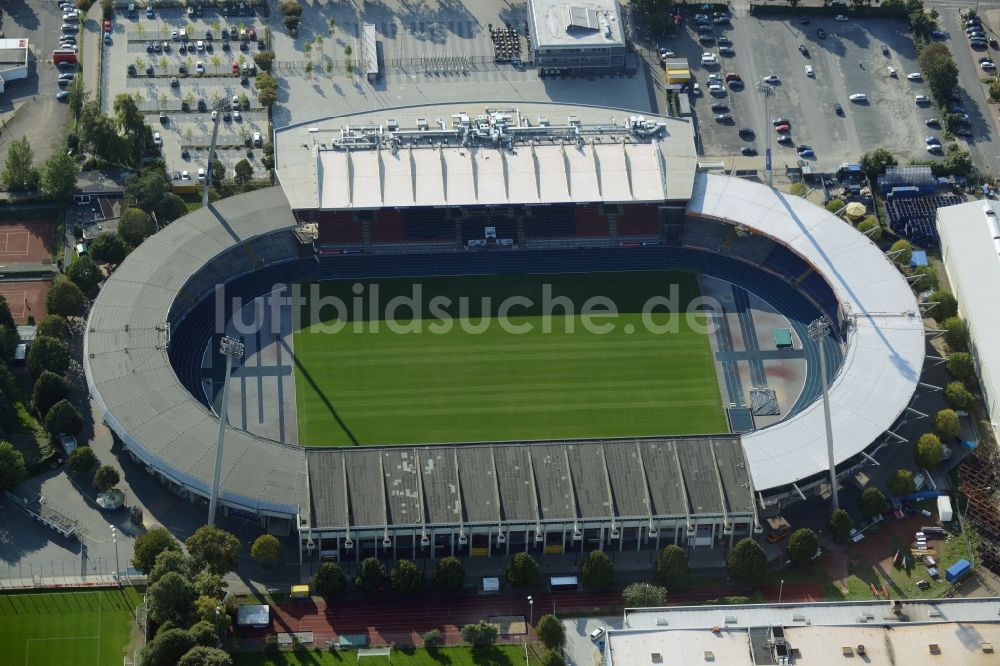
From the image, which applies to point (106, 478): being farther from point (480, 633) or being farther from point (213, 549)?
point (480, 633)

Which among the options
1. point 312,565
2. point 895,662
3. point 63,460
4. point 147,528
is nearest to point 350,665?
point 312,565

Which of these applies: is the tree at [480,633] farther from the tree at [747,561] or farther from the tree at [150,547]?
the tree at [150,547]

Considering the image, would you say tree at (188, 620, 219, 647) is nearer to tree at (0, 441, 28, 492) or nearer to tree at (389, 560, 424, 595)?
tree at (389, 560, 424, 595)

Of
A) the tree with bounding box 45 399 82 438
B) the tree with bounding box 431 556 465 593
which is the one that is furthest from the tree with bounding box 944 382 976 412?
the tree with bounding box 45 399 82 438

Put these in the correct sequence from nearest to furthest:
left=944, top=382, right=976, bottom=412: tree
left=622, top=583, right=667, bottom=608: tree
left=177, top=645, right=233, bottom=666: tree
Answer: 1. left=177, top=645, right=233, bottom=666: tree
2. left=622, top=583, right=667, bottom=608: tree
3. left=944, top=382, right=976, bottom=412: tree

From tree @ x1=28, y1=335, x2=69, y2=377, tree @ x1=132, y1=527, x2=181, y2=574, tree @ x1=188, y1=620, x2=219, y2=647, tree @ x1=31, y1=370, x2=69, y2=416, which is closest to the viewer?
tree @ x1=188, y1=620, x2=219, y2=647

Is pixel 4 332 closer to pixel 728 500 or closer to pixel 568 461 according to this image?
pixel 568 461
